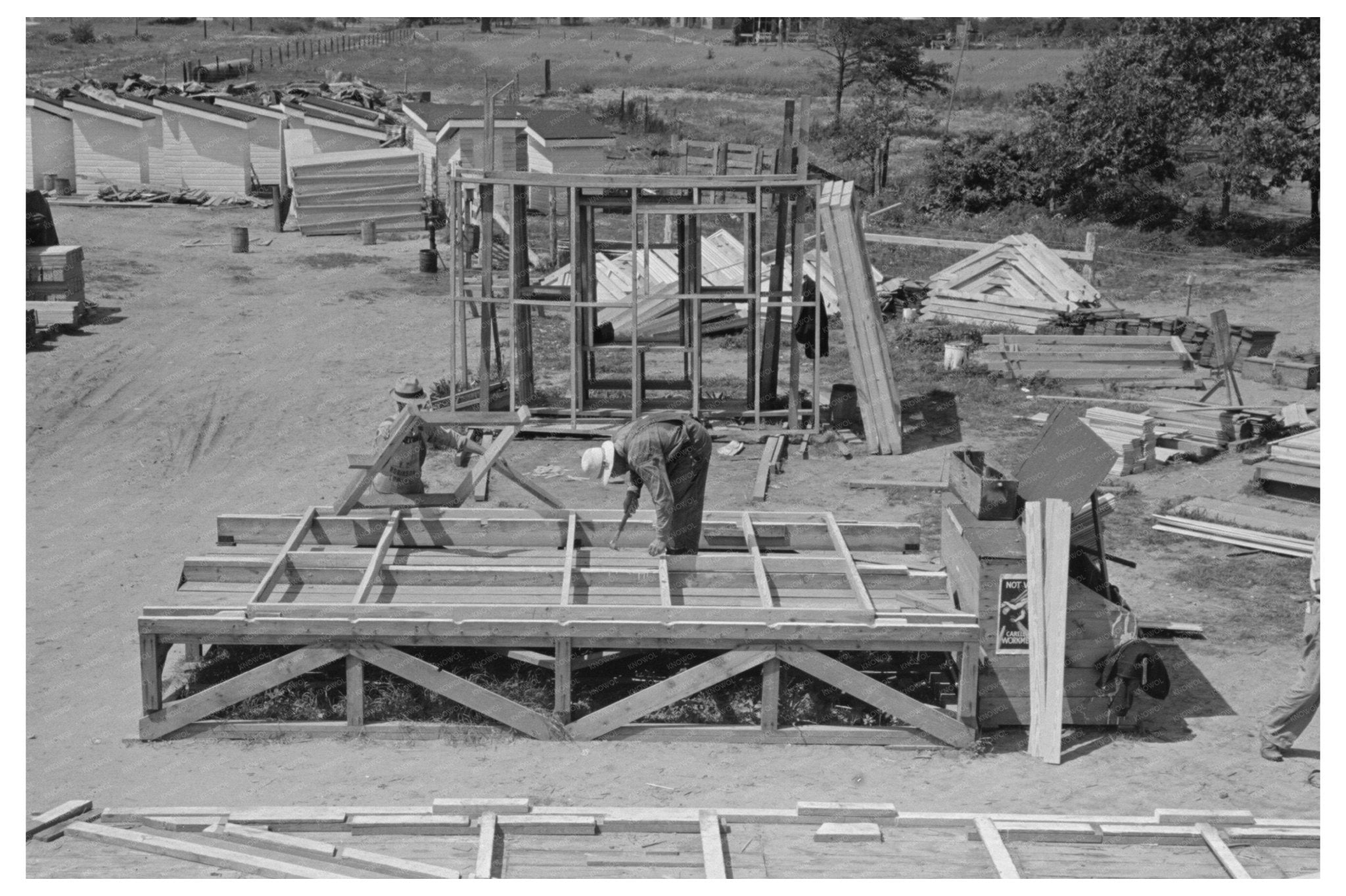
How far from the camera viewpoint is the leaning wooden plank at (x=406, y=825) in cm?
855

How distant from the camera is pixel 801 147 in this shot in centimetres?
1720

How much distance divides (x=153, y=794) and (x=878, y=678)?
16.6 feet

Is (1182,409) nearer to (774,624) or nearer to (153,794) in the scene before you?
(774,624)

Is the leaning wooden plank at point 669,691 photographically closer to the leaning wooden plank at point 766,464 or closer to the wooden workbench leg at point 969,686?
the wooden workbench leg at point 969,686

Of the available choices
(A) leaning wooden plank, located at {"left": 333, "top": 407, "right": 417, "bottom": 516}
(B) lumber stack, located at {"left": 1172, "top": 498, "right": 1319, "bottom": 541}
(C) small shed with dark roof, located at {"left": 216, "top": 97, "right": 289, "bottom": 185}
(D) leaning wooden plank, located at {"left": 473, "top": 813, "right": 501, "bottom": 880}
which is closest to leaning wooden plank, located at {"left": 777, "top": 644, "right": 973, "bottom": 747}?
(D) leaning wooden plank, located at {"left": 473, "top": 813, "right": 501, "bottom": 880}

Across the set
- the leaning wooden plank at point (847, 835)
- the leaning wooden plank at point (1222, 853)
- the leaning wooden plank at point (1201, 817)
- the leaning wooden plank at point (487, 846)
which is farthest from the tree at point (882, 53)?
the leaning wooden plank at point (487, 846)

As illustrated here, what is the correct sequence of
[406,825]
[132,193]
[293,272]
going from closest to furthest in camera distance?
[406,825] → [293,272] → [132,193]

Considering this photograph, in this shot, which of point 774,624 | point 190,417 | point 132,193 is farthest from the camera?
point 132,193

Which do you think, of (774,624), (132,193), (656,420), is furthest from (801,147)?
(132,193)

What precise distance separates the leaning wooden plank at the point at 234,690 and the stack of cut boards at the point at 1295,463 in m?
10.3

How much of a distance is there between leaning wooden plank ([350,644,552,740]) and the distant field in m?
48.2

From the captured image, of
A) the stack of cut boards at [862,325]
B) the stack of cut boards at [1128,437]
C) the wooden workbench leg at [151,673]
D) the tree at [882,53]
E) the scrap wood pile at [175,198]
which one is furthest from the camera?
the tree at [882,53]

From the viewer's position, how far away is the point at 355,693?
10211mm

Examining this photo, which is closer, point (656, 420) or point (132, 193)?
point (656, 420)
